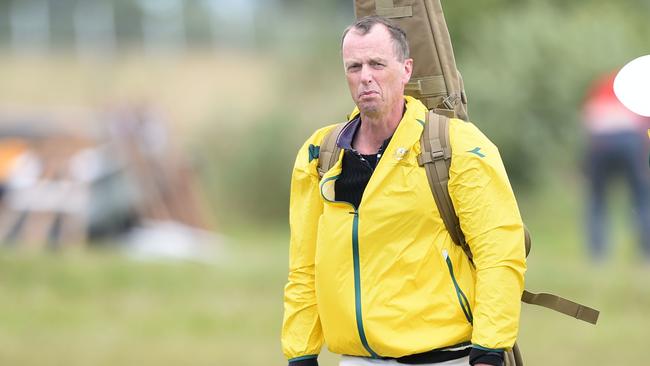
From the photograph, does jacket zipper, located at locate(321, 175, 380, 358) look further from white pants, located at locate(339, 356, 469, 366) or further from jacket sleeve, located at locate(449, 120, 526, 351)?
jacket sleeve, located at locate(449, 120, 526, 351)

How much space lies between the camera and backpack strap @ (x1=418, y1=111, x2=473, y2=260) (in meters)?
3.84

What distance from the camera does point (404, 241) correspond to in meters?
3.88

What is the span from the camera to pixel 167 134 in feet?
64.4

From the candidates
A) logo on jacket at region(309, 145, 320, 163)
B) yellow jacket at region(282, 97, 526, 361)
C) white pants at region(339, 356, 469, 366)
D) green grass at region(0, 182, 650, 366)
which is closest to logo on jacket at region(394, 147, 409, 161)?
yellow jacket at region(282, 97, 526, 361)

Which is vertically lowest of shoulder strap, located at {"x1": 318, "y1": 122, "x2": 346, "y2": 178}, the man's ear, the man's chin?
shoulder strap, located at {"x1": 318, "y1": 122, "x2": 346, "y2": 178}

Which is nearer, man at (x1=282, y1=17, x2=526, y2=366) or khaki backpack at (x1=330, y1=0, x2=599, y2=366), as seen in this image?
man at (x1=282, y1=17, x2=526, y2=366)

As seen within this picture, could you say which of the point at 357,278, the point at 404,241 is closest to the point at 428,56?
the point at 404,241

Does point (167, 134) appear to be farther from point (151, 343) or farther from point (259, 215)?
point (151, 343)

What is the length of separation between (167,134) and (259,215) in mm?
3345

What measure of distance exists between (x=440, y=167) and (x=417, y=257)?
284 mm

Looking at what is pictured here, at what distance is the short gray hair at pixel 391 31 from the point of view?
Result: 390 centimetres

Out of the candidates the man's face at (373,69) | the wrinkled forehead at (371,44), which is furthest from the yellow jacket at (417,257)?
the wrinkled forehead at (371,44)

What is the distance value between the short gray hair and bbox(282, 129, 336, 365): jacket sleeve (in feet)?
1.34

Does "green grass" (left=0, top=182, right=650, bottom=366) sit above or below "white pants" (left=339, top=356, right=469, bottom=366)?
below
